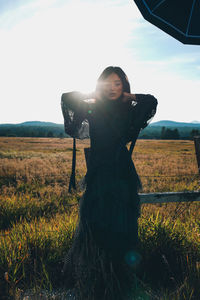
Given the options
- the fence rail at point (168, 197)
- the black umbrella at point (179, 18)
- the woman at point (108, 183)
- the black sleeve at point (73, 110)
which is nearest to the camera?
the black umbrella at point (179, 18)

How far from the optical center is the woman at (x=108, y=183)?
221 cm

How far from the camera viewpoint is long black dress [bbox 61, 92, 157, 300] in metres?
2.21

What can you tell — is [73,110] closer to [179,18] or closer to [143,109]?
[143,109]

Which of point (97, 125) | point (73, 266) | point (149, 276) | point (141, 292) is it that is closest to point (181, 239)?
point (149, 276)

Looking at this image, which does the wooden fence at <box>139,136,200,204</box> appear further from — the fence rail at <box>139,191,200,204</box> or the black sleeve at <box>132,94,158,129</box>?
the black sleeve at <box>132,94,158,129</box>

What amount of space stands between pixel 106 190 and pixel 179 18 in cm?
176

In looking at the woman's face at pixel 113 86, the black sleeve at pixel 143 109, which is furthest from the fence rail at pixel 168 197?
the woman's face at pixel 113 86

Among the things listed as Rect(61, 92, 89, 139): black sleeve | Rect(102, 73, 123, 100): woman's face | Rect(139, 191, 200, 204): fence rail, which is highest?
Rect(102, 73, 123, 100): woman's face

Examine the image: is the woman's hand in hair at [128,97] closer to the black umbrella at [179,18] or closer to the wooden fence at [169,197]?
the black umbrella at [179,18]

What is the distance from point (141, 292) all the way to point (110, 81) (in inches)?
A: 86.2

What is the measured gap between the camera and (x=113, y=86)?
7.39ft

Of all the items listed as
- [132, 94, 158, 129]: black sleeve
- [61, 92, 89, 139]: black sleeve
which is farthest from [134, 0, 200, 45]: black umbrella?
[61, 92, 89, 139]: black sleeve

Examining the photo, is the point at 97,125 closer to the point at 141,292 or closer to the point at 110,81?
the point at 110,81

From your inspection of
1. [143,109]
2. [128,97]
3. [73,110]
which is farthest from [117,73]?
[73,110]
